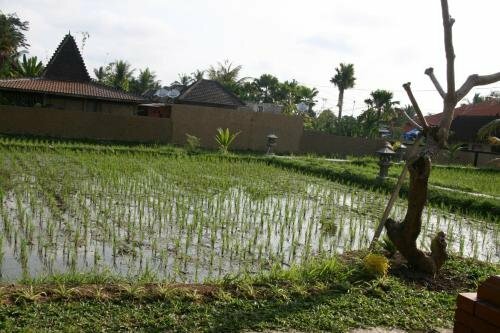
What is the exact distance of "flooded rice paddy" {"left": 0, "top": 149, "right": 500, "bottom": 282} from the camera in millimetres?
5137

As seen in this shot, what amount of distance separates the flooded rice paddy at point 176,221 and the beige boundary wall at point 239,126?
8.87 meters

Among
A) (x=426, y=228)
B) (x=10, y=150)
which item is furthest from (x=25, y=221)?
(x=10, y=150)

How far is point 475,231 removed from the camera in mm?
8344

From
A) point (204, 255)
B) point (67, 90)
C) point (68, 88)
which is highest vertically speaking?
point (68, 88)

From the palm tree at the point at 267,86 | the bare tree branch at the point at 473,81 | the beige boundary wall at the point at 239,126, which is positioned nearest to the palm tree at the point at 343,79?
the palm tree at the point at 267,86

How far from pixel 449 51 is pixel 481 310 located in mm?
3010

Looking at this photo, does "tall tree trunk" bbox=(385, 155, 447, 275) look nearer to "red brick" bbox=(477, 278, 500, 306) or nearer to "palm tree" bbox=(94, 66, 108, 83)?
"red brick" bbox=(477, 278, 500, 306)

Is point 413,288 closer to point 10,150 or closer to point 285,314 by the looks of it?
point 285,314

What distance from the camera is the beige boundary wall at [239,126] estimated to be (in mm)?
21484

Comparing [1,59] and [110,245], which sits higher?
[1,59]

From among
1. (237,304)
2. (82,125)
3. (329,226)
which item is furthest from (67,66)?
(237,304)

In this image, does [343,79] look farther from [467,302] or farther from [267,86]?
[467,302]

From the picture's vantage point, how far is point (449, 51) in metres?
5.08

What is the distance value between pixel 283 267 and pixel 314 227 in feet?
7.62
